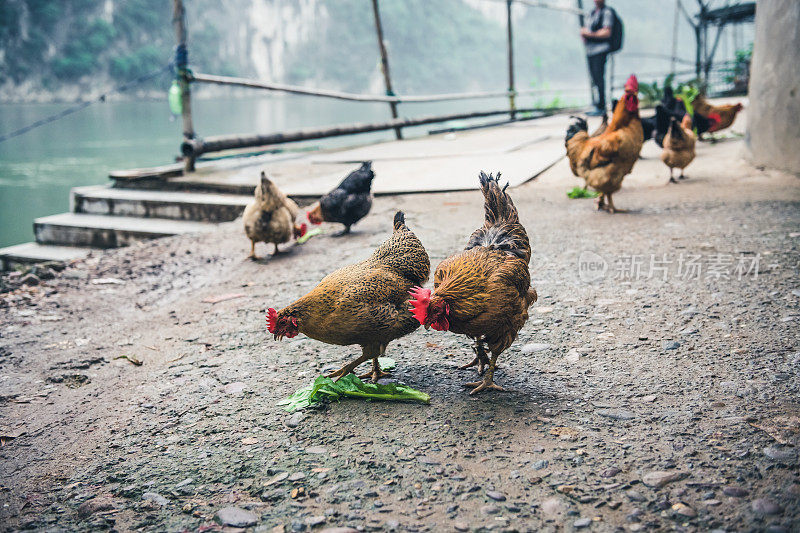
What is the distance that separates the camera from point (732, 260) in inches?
142

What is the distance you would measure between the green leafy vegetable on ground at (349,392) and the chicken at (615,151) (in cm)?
316

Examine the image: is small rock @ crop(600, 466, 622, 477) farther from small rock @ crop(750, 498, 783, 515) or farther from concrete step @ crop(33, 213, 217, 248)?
concrete step @ crop(33, 213, 217, 248)

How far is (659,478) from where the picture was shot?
1.80 m

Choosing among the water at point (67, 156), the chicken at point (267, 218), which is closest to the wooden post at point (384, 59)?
the water at point (67, 156)

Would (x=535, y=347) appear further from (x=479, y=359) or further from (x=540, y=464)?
(x=540, y=464)

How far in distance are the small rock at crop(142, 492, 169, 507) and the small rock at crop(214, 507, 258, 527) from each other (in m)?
0.23

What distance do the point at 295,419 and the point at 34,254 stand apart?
17.6 feet

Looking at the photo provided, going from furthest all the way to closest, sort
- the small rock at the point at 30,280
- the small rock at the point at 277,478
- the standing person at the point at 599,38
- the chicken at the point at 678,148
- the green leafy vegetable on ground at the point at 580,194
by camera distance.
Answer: the standing person at the point at 599,38 < the chicken at the point at 678,148 < the green leafy vegetable on ground at the point at 580,194 < the small rock at the point at 30,280 < the small rock at the point at 277,478

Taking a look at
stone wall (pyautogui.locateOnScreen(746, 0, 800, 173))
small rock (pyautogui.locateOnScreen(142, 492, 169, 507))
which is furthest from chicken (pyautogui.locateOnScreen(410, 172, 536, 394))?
stone wall (pyautogui.locateOnScreen(746, 0, 800, 173))

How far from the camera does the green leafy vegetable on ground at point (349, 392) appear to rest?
2.36m

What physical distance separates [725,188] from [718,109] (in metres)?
3.34

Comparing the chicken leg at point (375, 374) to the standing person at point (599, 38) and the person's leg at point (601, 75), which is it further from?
the person's leg at point (601, 75)

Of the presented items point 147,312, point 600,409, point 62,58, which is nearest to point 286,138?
Result: point 147,312

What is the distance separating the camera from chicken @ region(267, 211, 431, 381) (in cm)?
235
